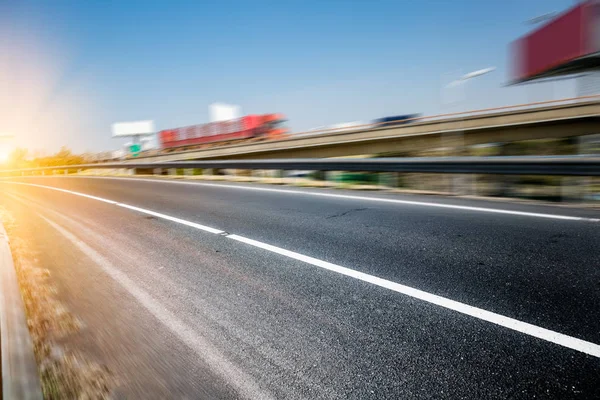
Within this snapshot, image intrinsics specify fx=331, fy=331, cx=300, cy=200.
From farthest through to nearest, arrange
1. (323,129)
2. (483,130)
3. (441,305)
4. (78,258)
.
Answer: (323,129), (483,130), (78,258), (441,305)

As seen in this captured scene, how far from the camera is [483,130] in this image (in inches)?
861

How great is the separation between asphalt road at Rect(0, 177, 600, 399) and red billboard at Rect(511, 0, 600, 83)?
29616 mm

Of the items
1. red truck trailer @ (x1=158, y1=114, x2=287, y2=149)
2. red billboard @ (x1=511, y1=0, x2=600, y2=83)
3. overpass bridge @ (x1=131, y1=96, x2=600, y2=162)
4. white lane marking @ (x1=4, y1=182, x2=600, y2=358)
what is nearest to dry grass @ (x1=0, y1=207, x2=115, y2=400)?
white lane marking @ (x1=4, y1=182, x2=600, y2=358)

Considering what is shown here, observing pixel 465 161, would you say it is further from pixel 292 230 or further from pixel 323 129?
pixel 323 129

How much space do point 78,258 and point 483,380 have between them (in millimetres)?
5238

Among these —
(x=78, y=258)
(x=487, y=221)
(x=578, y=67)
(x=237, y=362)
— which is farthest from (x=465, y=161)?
(x=578, y=67)

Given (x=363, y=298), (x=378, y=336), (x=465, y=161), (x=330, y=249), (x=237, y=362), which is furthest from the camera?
(x=465, y=161)

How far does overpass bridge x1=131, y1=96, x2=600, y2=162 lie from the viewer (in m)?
19.6

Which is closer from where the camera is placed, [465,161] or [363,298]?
[363,298]

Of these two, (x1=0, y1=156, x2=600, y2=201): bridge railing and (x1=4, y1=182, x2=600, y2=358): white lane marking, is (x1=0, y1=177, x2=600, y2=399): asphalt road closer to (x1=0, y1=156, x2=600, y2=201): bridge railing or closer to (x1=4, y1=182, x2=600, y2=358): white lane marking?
(x1=4, y1=182, x2=600, y2=358): white lane marking

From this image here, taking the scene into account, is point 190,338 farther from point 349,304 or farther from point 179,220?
point 179,220

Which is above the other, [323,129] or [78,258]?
[323,129]

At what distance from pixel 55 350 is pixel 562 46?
38185 millimetres

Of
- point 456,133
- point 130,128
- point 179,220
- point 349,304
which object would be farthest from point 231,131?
point 130,128
